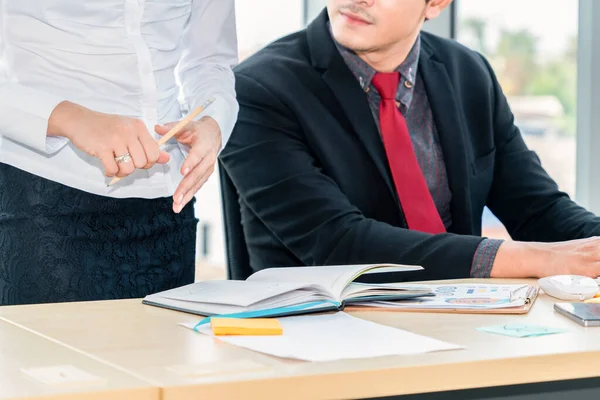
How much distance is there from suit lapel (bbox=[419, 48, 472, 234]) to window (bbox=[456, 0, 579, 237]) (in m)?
0.80

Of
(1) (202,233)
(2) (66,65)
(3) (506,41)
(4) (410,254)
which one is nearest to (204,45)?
(2) (66,65)

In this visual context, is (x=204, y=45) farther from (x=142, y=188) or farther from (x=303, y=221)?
(x=303, y=221)

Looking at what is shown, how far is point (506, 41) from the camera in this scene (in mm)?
3098

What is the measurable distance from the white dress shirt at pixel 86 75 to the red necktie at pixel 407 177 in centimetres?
62

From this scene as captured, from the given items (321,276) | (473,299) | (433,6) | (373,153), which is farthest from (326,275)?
(433,6)

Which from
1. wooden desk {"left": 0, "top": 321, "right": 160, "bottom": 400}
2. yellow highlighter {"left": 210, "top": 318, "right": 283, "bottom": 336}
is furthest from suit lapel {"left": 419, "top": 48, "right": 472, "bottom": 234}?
wooden desk {"left": 0, "top": 321, "right": 160, "bottom": 400}

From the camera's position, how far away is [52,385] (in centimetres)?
88

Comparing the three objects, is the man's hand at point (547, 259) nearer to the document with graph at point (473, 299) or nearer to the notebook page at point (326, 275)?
the document with graph at point (473, 299)

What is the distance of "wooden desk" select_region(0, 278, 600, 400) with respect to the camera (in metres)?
0.93

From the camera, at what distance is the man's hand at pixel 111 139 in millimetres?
1389

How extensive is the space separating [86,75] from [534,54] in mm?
1920

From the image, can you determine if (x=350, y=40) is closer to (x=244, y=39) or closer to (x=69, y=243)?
(x=244, y=39)

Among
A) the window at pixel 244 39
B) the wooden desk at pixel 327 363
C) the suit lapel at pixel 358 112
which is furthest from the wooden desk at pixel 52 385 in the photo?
the window at pixel 244 39

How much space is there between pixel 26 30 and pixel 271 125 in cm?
79
